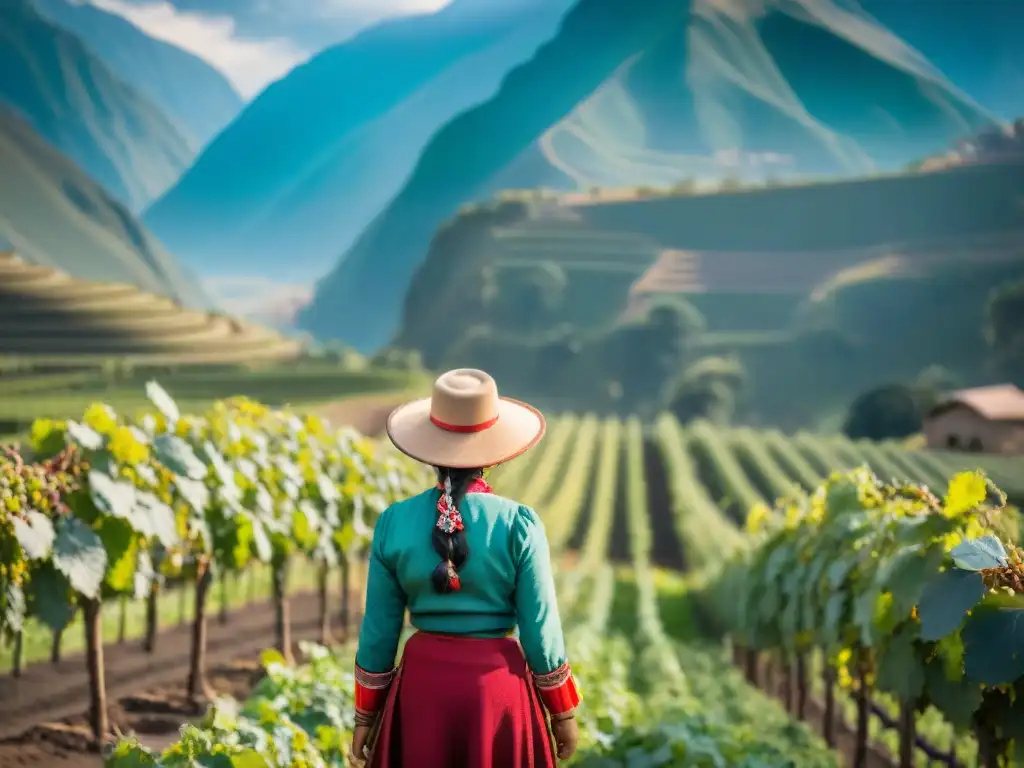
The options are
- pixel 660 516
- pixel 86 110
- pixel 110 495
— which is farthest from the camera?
pixel 86 110

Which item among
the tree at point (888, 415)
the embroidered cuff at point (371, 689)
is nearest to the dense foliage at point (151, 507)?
the embroidered cuff at point (371, 689)

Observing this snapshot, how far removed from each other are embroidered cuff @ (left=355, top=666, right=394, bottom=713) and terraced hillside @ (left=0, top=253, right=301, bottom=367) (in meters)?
24.4

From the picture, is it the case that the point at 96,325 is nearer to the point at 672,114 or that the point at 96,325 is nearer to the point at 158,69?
the point at 158,69

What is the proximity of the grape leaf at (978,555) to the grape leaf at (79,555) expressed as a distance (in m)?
3.26

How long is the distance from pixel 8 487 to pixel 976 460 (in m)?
22.9

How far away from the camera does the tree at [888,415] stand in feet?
137

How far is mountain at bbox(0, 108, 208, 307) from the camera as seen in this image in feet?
97.5

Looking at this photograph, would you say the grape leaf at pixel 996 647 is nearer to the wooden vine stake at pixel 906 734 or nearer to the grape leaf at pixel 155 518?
the wooden vine stake at pixel 906 734

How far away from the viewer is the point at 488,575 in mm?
2385

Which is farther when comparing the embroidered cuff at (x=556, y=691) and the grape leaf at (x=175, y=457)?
the grape leaf at (x=175, y=457)

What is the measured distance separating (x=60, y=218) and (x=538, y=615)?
1371 inches

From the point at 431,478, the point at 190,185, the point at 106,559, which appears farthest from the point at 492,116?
the point at 106,559

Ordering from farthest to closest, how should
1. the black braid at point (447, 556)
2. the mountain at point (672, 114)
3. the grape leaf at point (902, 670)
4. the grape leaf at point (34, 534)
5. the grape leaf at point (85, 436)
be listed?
the mountain at point (672, 114) → the grape leaf at point (85, 436) → the grape leaf at point (34, 534) → the grape leaf at point (902, 670) → the black braid at point (447, 556)

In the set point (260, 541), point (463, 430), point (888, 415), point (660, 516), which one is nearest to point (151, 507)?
point (260, 541)
